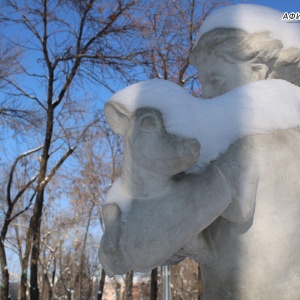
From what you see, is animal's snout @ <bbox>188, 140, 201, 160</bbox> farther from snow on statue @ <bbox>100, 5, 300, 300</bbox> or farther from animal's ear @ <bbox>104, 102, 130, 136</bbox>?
animal's ear @ <bbox>104, 102, 130, 136</bbox>

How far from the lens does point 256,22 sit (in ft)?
5.29

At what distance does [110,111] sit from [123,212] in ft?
1.08

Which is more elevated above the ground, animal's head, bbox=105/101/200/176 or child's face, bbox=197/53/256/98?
child's face, bbox=197/53/256/98

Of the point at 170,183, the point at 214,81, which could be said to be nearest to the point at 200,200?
the point at 170,183

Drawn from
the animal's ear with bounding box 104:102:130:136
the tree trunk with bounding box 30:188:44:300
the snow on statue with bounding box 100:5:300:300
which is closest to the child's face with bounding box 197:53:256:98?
the snow on statue with bounding box 100:5:300:300

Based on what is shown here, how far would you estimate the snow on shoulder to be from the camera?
1.26m

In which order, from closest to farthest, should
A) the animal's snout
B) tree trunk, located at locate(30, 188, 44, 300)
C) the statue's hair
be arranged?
1. the animal's snout
2. the statue's hair
3. tree trunk, located at locate(30, 188, 44, 300)

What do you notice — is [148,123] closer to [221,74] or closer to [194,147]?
[194,147]

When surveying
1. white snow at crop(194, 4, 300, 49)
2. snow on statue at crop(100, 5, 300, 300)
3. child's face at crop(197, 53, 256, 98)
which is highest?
white snow at crop(194, 4, 300, 49)

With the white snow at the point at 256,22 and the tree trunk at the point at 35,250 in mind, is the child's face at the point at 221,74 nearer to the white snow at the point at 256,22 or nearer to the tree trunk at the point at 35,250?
the white snow at the point at 256,22

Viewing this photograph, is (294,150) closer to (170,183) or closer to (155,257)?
(170,183)

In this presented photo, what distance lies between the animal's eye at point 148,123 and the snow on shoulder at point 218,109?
3 centimetres

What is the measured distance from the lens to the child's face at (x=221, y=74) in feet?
5.39

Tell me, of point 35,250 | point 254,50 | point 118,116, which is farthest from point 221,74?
point 35,250
